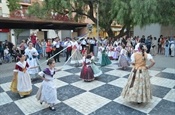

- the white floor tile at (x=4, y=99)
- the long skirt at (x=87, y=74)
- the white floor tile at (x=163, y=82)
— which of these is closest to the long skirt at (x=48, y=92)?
the white floor tile at (x=4, y=99)

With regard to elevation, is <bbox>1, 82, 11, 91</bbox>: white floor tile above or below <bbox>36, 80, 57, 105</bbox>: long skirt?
below

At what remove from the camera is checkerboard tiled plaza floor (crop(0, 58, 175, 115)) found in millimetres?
3865

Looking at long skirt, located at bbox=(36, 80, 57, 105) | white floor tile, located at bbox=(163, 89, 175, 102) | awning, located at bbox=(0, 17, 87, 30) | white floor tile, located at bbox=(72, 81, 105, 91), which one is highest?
awning, located at bbox=(0, 17, 87, 30)

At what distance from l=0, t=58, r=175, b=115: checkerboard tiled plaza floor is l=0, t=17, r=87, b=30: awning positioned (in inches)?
244

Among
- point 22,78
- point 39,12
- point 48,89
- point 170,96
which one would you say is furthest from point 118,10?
point 48,89

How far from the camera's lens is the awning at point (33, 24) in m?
11.2

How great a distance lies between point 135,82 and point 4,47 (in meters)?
10.5

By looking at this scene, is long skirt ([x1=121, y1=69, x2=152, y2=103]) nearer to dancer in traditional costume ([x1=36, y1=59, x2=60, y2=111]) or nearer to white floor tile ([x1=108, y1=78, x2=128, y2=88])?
white floor tile ([x1=108, y1=78, x2=128, y2=88])

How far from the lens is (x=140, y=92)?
391 centimetres

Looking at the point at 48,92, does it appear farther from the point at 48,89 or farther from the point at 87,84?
the point at 87,84

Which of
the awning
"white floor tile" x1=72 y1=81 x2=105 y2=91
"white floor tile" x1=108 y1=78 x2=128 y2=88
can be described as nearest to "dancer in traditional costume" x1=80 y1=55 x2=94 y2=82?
"white floor tile" x1=72 y1=81 x2=105 y2=91

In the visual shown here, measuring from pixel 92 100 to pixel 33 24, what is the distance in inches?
403

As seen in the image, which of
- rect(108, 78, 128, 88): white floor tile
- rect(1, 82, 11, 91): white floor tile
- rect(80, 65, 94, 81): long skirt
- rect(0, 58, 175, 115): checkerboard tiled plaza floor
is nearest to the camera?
rect(0, 58, 175, 115): checkerboard tiled plaza floor

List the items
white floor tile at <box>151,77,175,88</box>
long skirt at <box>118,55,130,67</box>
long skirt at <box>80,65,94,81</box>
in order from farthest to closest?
long skirt at <box>118,55,130,67</box> < long skirt at <box>80,65,94,81</box> < white floor tile at <box>151,77,175,88</box>
